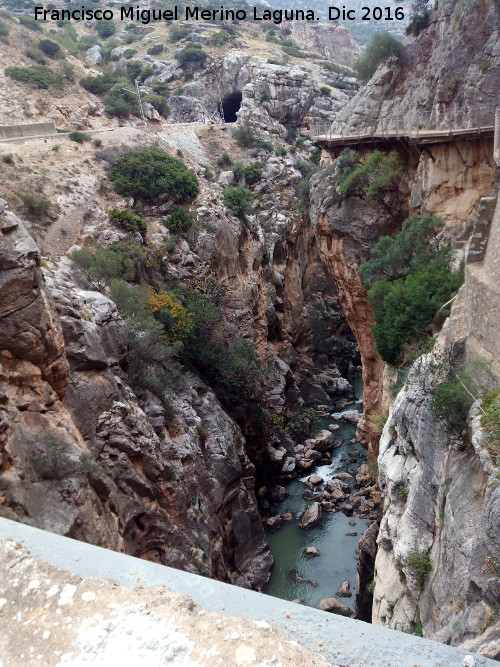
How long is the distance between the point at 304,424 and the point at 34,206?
694 inches

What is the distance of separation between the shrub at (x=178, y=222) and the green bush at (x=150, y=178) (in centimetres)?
175

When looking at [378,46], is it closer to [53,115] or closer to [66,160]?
[66,160]

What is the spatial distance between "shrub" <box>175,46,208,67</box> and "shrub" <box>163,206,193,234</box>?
102 feet

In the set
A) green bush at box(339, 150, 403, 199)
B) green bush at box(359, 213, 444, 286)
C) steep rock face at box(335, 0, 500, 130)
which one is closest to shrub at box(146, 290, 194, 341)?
green bush at box(359, 213, 444, 286)

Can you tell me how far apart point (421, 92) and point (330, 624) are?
2195 centimetres

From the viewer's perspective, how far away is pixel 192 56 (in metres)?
48.6

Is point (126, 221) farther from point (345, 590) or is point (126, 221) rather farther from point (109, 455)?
point (345, 590)

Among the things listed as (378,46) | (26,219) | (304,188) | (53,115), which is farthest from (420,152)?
(53,115)

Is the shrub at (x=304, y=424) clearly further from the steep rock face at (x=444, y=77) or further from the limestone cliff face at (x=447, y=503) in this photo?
the steep rock face at (x=444, y=77)

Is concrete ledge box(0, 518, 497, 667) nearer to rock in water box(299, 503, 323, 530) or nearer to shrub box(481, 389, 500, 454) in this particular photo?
shrub box(481, 389, 500, 454)

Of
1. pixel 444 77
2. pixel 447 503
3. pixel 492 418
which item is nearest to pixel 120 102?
pixel 444 77

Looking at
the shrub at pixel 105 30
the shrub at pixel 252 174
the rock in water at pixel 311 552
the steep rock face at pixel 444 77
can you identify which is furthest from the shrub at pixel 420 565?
the shrub at pixel 105 30

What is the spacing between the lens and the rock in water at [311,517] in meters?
20.4

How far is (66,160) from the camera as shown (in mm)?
26359
